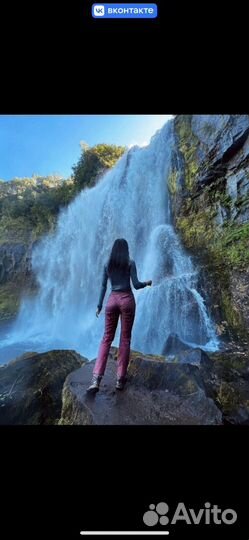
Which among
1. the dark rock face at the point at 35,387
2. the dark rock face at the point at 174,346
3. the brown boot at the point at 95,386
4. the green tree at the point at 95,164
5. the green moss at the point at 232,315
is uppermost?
the green tree at the point at 95,164

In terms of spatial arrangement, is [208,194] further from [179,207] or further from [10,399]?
[10,399]

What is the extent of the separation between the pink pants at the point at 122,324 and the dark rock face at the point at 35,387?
25.7 inches

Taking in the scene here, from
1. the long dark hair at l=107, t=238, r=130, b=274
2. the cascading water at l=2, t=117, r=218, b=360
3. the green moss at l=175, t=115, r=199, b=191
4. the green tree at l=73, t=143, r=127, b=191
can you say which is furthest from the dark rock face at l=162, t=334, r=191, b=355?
the green tree at l=73, t=143, r=127, b=191

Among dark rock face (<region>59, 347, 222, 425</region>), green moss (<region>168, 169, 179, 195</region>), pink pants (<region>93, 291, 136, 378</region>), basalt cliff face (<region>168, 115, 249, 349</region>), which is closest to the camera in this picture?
dark rock face (<region>59, 347, 222, 425</region>)

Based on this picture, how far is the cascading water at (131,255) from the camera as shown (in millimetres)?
3770

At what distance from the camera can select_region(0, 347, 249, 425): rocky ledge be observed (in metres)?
1.61

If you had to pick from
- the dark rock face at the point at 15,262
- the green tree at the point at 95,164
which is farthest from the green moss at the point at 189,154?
the dark rock face at the point at 15,262

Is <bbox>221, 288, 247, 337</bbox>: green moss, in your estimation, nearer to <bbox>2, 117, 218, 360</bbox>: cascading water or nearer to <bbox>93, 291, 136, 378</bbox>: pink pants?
<bbox>2, 117, 218, 360</bbox>: cascading water

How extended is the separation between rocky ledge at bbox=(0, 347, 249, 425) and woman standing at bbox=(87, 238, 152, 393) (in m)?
0.16

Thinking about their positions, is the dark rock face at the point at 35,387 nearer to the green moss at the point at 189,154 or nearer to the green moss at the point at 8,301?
the green moss at the point at 8,301

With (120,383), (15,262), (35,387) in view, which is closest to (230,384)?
(120,383)

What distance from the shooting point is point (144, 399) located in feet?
5.84

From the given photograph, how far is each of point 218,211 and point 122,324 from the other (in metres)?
3.19
